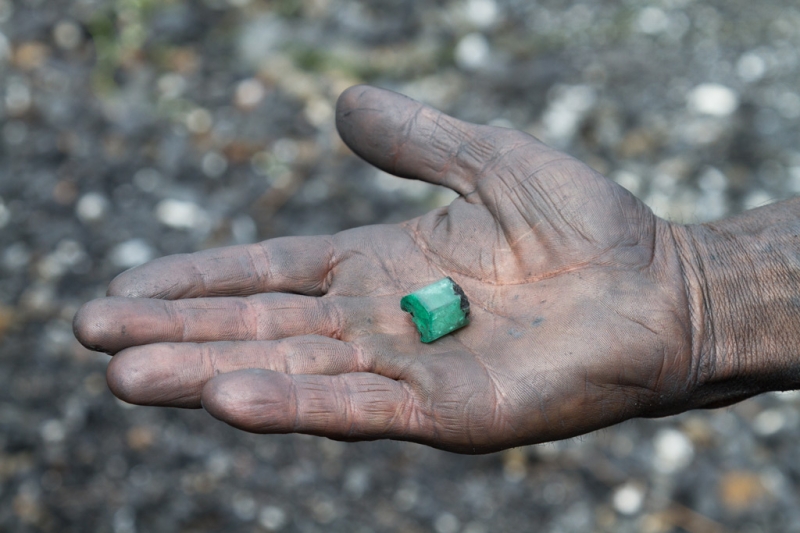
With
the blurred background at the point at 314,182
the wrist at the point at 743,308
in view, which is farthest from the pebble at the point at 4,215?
the wrist at the point at 743,308

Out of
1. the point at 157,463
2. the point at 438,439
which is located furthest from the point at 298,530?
the point at 438,439

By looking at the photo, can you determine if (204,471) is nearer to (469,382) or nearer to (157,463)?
(157,463)

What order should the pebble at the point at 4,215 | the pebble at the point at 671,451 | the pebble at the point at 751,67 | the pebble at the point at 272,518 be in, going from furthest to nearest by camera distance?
the pebble at the point at 751,67
the pebble at the point at 4,215
the pebble at the point at 671,451
the pebble at the point at 272,518

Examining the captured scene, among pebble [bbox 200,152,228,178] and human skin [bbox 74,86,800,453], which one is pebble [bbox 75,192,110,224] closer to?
pebble [bbox 200,152,228,178]

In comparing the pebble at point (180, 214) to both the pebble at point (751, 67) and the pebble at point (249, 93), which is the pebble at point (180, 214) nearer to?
the pebble at point (249, 93)


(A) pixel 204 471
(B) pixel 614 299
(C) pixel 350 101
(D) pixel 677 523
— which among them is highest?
(C) pixel 350 101

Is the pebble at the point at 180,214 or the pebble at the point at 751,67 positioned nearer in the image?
the pebble at the point at 180,214

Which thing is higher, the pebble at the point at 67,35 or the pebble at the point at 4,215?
the pebble at the point at 67,35
